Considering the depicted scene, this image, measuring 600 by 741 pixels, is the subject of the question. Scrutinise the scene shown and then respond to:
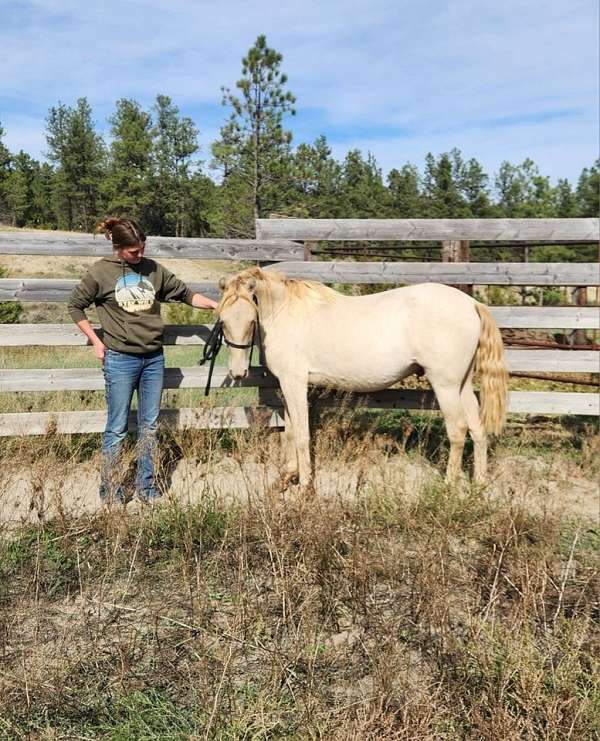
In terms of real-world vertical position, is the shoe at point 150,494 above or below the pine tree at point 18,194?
below

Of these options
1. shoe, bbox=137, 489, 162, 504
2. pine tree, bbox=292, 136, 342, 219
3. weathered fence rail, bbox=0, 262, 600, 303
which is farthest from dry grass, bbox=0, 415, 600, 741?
pine tree, bbox=292, 136, 342, 219

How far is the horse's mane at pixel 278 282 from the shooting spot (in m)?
4.65

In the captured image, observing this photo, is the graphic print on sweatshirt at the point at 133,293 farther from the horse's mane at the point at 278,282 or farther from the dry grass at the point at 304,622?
the dry grass at the point at 304,622

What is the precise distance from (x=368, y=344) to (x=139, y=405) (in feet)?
6.23

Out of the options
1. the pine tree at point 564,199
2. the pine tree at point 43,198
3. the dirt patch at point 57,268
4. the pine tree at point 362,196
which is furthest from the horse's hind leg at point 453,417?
the pine tree at point 43,198

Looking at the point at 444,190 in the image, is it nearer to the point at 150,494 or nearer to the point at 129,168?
the point at 129,168

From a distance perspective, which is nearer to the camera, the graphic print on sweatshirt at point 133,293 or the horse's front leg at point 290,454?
the graphic print on sweatshirt at point 133,293

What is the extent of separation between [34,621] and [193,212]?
161 ft

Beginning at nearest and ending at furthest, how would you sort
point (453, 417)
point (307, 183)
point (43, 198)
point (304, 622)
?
1. point (304, 622)
2. point (453, 417)
3. point (307, 183)
4. point (43, 198)

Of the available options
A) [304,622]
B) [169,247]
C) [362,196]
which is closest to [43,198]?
[362,196]

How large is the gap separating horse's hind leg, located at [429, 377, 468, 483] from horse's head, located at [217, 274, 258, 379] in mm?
1508

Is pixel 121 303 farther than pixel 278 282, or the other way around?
pixel 278 282

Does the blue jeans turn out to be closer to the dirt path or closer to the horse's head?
the dirt path

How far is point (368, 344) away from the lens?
483cm
